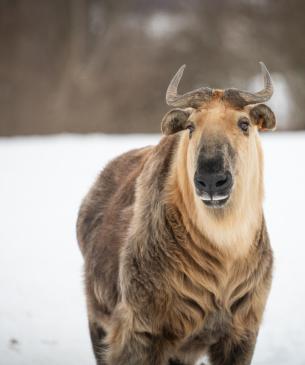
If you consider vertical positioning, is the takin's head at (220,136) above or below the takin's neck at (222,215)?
above

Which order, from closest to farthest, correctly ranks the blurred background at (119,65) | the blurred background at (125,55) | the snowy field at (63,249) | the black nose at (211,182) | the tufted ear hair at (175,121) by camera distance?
1. the black nose at (211,182)
2. the tufted ear hair at (175,121)
3. the snowy field at (63,249)
4. the blurred background at (119,65)
5. the blurred background at (125,55)

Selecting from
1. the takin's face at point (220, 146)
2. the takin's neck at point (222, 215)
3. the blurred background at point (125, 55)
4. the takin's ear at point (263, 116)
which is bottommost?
the takin's neck at point (222, 215)

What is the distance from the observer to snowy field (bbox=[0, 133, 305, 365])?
6.43 m

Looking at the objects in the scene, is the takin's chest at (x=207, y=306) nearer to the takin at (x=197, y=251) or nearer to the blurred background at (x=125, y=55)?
the takin at (x=197, y=251)

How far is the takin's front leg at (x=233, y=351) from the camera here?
4.73 m

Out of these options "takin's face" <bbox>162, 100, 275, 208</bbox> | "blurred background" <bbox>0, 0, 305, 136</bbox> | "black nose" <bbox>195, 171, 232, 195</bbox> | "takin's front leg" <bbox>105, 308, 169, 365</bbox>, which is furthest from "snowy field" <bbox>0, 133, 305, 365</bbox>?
"blurred background" <bbox>0, 0, 305, 136</bbox>

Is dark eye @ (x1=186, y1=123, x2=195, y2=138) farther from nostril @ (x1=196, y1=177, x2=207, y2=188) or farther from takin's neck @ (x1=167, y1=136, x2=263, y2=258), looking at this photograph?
nostril @ (x1=196, y1=177, x2=207, y2=188)

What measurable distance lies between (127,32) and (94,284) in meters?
17.0

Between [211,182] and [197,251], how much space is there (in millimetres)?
581

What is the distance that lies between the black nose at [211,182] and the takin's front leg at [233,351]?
106 centimetres

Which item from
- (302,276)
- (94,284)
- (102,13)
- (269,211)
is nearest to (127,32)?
(102,13)

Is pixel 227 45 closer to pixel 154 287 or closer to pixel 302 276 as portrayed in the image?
pixel 302 276

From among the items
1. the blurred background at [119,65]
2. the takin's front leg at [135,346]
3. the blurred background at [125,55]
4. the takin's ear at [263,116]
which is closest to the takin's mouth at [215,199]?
the takin's ear at [263,116]

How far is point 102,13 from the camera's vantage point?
22.1 metres
